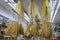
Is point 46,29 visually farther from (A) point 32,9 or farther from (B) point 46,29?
(A) point 32,9

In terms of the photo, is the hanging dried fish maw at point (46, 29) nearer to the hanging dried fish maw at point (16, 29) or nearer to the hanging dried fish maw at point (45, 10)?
the hanging dried fish maw at point (45, 10)

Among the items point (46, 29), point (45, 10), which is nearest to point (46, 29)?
point (46, 29)

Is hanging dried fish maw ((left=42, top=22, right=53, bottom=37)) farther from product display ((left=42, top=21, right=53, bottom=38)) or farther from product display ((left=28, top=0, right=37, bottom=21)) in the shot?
product display ((left=28, top=0, right=37, bottom=21))

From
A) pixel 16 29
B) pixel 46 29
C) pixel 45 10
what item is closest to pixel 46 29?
pixel 46 29

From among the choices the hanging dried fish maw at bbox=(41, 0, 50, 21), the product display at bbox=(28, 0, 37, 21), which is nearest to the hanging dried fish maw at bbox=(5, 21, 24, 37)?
the product display at bbox=(28, 0, 37, 21)

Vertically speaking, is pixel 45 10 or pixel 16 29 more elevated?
pixel 45 10

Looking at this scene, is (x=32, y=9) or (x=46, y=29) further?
(x=46, y=29)

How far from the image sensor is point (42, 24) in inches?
84.7

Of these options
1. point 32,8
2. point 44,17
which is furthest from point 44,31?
point 32,8

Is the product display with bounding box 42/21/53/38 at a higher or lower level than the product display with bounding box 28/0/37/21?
lower

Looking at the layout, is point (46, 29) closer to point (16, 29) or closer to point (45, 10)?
point (45, 10)

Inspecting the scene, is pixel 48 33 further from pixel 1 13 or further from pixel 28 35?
pixel 1 13

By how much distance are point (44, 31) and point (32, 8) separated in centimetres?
34

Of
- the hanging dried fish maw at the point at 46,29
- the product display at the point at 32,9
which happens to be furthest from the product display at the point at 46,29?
the product display at the point at 32,9
